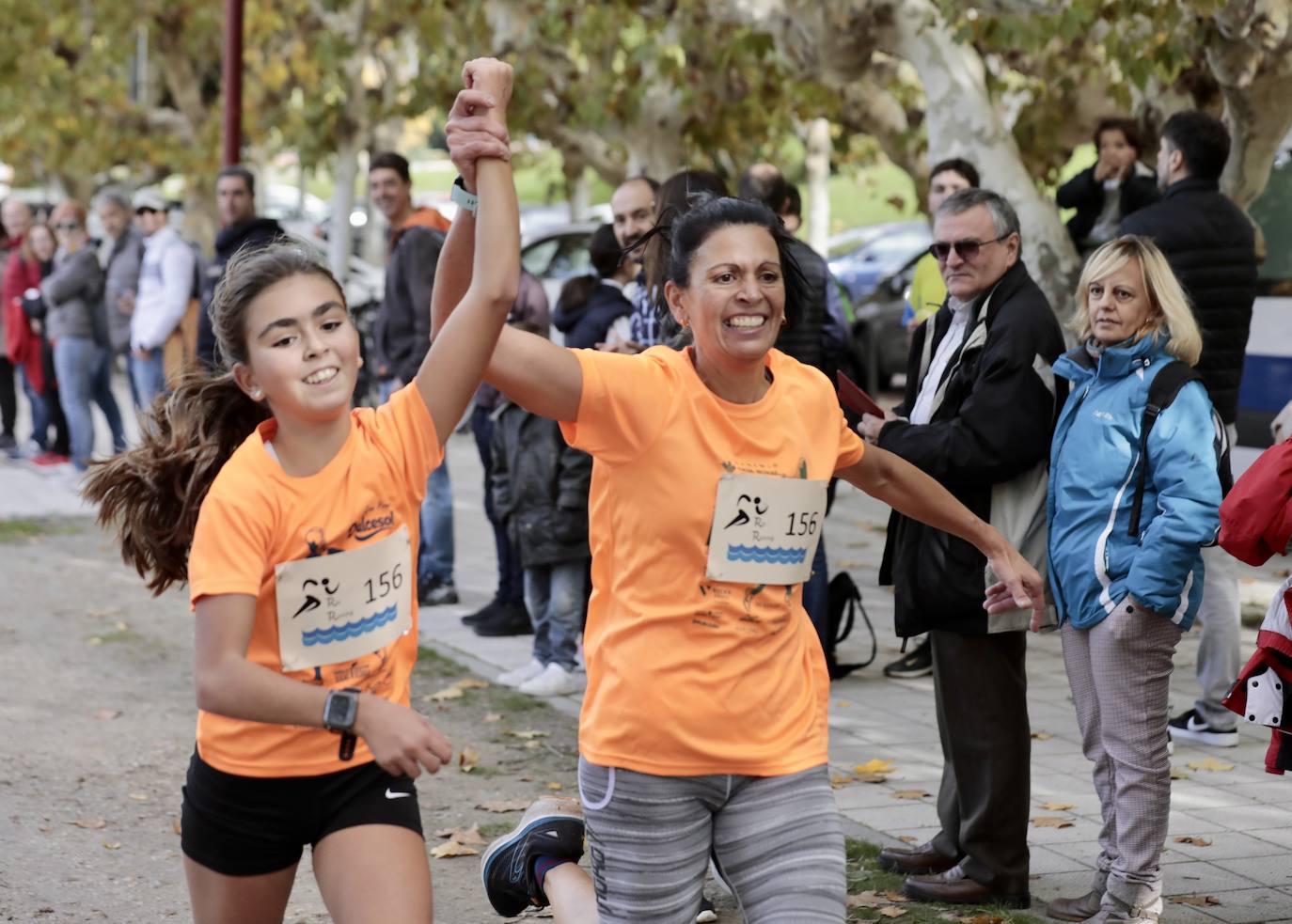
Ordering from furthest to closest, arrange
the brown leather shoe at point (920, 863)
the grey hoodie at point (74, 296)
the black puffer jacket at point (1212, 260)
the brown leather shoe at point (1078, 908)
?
the grey hoodie at point (74, 296), the black puffer jacket at point (1212, 260), the brown leather shoe at point (920, 863), the brown leather shoe at point (1078, 908)

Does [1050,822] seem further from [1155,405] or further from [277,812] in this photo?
[277,812]

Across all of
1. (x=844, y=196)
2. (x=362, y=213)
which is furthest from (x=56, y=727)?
(x=844, y=196)

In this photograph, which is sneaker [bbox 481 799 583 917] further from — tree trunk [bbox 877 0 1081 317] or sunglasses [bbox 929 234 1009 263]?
tree trunk [bbox 877 0 1081 317]

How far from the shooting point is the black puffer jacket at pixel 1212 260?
7207mm

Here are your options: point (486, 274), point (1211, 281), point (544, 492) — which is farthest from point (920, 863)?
point (1211, 281)

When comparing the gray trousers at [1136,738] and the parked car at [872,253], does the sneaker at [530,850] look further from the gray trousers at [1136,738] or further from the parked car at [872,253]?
the parked car at [872,253]

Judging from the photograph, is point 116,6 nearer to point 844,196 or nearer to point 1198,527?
point 1198,527

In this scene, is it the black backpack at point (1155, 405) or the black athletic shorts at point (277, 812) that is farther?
the black backpack at point (1155, 405)

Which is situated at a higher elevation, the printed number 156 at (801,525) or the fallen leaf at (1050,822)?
the printed number 156 at (801,525)

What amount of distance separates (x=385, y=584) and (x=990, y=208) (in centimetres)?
244

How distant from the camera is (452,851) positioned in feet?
18.8

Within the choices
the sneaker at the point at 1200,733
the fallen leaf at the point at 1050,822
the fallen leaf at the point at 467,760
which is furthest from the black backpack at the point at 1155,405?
the fallen leaf at the point at 467,760

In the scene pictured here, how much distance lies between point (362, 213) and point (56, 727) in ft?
102

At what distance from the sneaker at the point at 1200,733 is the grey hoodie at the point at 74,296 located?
997cm
